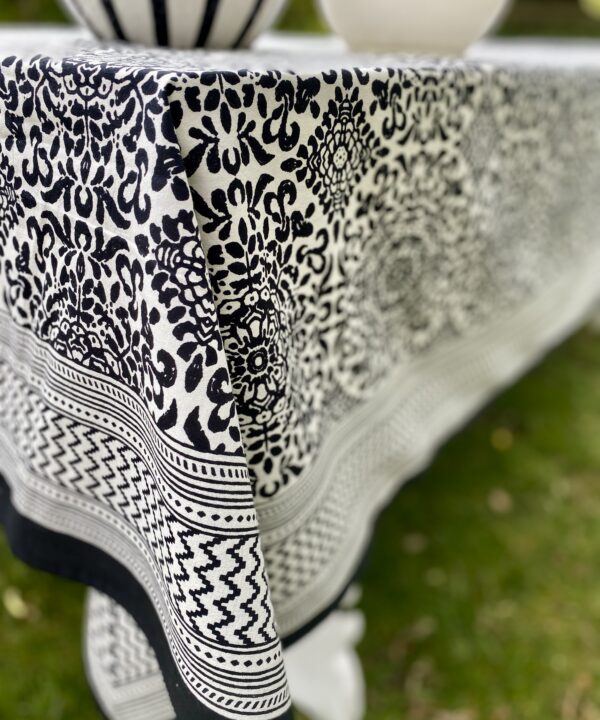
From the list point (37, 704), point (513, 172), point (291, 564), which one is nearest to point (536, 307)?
point (513, 172)

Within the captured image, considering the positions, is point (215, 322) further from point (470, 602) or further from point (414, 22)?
point (470, 602)

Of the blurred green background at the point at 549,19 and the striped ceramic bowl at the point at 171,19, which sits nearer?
the striped ceramic bowl at the point at 171,19

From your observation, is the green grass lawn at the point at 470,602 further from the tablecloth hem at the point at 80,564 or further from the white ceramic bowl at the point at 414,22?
the white ceramic bowl at the point at 414,22

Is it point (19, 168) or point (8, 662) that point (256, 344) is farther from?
point (8, 662)

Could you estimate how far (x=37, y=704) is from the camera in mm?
848

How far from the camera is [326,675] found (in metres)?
0.78

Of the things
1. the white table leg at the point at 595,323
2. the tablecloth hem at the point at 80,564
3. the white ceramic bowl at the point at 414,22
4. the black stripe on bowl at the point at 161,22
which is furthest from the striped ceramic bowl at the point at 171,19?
the white table leg at the point at 595,323

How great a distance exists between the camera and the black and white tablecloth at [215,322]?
1.24 feet

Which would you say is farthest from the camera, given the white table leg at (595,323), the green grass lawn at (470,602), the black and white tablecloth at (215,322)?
the white table leg at (595,323)

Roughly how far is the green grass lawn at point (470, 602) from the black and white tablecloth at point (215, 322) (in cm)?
36

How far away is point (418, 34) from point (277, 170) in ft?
1.34

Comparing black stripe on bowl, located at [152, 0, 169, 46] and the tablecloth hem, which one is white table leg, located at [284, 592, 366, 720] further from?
black stripe on bowl, located at [152, 0, 169, 46]

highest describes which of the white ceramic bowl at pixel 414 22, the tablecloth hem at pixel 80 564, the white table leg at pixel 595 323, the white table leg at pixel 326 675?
the white ceramic bowl at pixel 414 22

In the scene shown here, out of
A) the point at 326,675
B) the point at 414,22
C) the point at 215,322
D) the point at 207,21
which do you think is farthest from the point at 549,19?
the point at 215,322
